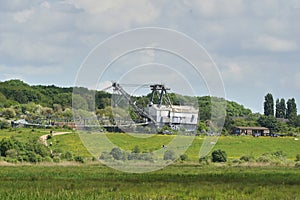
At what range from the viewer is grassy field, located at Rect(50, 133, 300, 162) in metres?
53.9

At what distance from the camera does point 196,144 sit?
7312cm

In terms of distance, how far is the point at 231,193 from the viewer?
3375 centimetres

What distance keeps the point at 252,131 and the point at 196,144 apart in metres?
66.4

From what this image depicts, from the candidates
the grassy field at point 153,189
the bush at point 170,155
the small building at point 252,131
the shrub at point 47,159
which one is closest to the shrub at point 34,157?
the shrub at point 47,159

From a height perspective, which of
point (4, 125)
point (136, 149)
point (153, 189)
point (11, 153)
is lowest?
point (153, 189)

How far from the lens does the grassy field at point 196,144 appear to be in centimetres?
5391

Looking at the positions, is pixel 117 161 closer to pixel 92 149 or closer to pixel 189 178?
pixel 92 149

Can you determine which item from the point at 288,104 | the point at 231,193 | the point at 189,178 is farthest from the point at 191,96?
the point at 288,104

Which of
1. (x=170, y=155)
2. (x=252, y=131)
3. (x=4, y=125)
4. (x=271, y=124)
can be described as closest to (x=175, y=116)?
(x=170, y=155)

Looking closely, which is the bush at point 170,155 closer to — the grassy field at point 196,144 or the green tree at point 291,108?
the grassy field at point 196,144

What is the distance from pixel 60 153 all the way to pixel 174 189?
39.0m

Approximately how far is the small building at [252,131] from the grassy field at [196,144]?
26789 mm

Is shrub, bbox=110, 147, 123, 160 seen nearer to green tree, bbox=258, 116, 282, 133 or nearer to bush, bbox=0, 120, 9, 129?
bush, bbox=0, 120, 9, 129

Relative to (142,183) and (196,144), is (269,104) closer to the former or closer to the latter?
(196,144)
